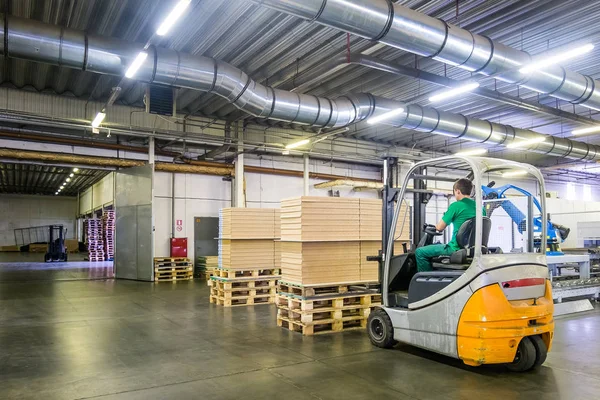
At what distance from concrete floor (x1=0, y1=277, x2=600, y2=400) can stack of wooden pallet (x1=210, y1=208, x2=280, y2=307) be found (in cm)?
129

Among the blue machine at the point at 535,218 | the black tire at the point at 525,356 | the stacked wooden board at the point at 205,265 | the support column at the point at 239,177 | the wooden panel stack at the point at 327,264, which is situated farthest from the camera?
the support column at the point at 239,177

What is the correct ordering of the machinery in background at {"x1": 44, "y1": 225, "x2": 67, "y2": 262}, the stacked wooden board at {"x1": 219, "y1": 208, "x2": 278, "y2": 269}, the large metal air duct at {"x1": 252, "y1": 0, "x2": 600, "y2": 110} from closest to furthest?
the large metal air duct at {"x1": 252, "y1": 0, "x2": 600, "y2": 110}, the stacked wooden board at {"x1": 219, "y1": 208, "x2": 278, "y2": 269}, the machinery in background at {"x1": 44, "y1": 225, "x2": 67, "y2": 262}

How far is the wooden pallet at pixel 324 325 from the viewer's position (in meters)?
7.32

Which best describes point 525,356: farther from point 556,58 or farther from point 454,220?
point 556,58

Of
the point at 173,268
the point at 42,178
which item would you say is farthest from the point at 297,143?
the point at 42,178

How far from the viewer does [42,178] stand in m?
31.6

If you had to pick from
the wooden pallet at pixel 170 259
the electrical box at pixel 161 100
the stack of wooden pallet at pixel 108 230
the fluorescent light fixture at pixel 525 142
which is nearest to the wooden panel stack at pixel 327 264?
the electrical box at pixel 161 100

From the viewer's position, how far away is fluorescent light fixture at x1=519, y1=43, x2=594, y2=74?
24.7 feet

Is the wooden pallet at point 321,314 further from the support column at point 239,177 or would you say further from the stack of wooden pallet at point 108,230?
the stack of wooden pallet at point 108,230

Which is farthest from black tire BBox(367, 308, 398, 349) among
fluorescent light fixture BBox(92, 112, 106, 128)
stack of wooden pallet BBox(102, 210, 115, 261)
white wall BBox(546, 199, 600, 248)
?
stack of wooden pallet BBox(102, 210, 115, 261)

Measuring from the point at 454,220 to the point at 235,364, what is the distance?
330 cm

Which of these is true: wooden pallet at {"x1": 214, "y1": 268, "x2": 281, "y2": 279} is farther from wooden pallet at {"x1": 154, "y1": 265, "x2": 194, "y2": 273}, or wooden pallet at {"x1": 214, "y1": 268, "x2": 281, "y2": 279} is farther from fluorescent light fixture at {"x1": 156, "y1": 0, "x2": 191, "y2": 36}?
wooden pallet at {"x1": 154, "y1": 265, "x2": 194, "y2": 273}

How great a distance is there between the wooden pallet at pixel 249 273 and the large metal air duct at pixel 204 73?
374 centimetres

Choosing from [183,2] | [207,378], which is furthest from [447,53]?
[207,378]
